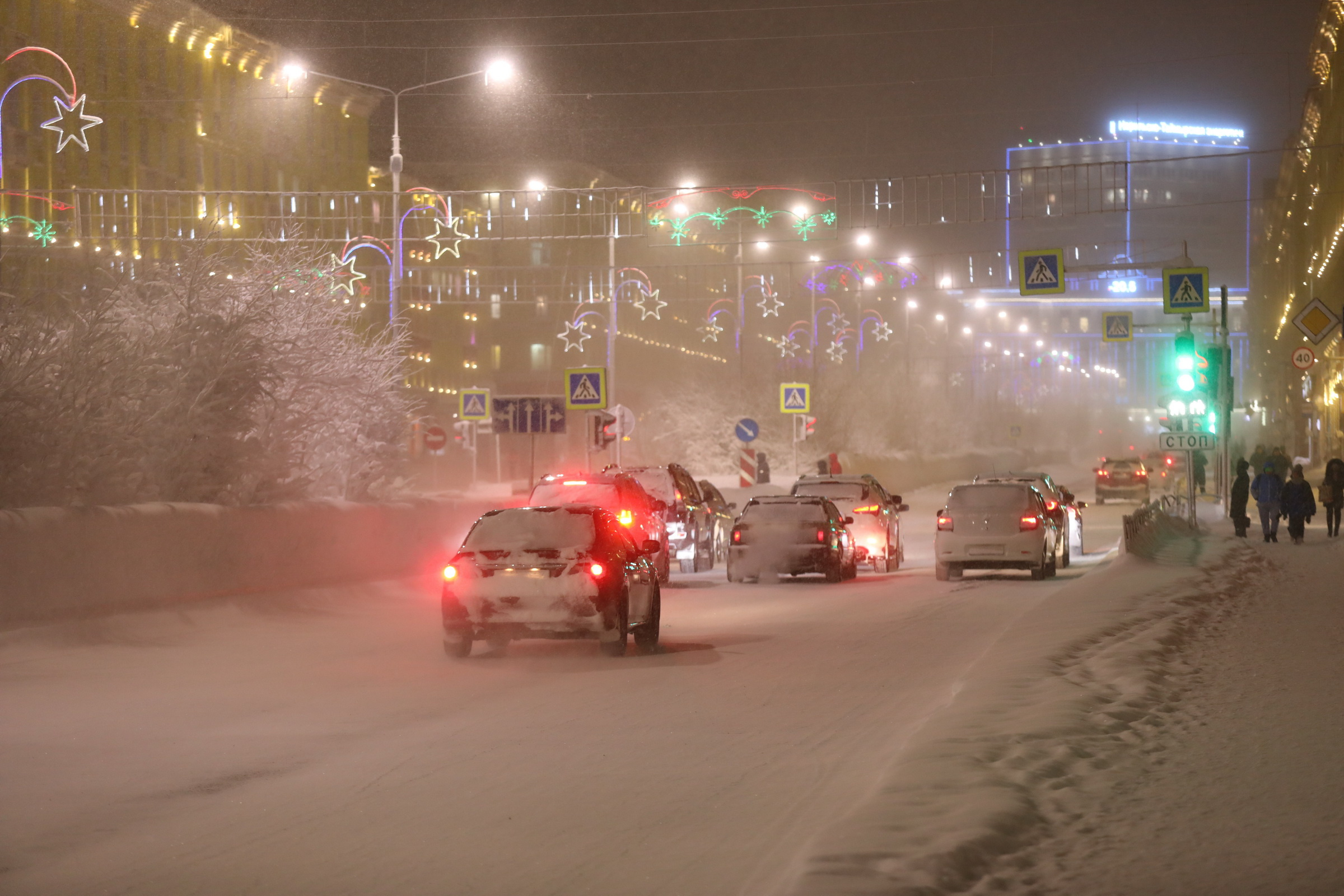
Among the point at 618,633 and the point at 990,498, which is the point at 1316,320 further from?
the point at 618,633

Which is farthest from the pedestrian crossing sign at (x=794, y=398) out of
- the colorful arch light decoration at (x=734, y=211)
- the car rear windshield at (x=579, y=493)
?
the car rear windshield at (x=579, y=493)

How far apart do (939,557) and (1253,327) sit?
156756 millimetres

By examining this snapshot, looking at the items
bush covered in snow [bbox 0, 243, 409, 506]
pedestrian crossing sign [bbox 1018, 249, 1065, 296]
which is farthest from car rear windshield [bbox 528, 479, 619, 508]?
pedestrian crossing sign [bbox 1018, 249, 1065, 296]

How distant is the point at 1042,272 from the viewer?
1377 inches

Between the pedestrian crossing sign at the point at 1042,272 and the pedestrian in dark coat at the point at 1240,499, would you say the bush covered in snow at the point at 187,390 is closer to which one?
the pedestrian crossing sign at the point at 1042,272

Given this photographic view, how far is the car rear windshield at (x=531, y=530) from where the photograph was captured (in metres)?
15.3

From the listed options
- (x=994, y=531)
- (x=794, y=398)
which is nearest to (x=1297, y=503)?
(x=994, y=531)

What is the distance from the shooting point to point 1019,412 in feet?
370

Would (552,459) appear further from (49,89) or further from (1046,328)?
(1046,328)

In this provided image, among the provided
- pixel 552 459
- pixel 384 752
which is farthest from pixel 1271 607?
pixel 552 459

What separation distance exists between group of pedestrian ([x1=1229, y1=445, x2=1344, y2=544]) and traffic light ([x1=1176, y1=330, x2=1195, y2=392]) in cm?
205

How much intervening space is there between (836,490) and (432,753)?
20121 millimetres

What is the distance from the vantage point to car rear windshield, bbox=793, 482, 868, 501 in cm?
2906

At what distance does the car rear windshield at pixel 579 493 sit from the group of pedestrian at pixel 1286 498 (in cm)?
1447
